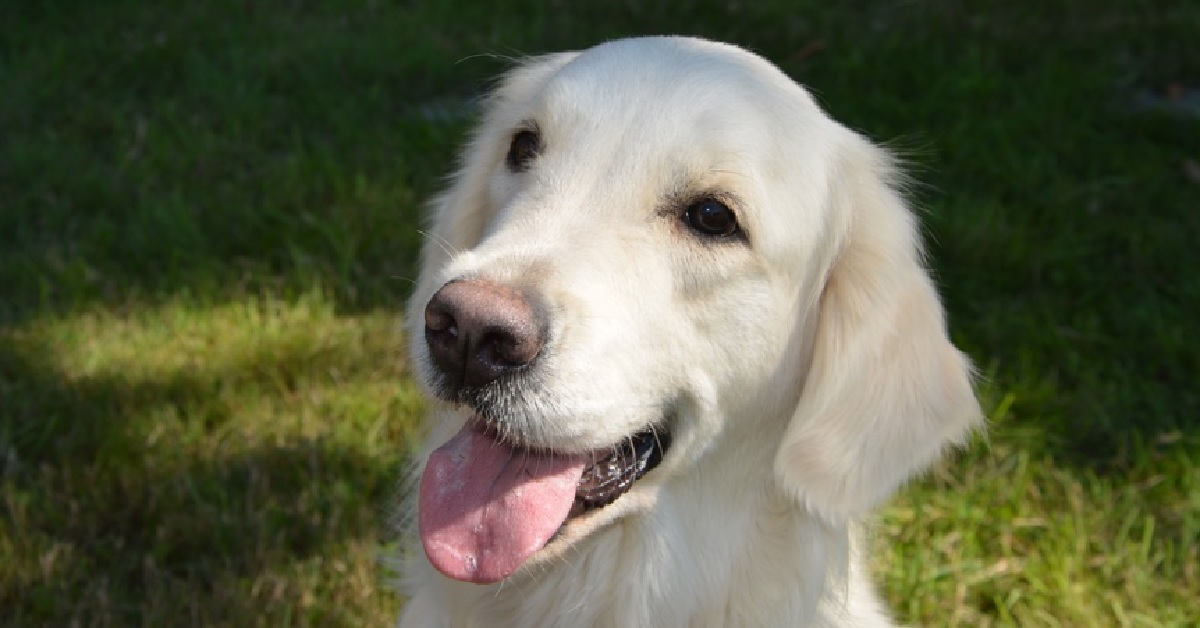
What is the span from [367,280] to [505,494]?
2.33m

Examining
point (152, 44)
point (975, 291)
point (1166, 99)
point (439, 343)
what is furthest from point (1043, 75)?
point (439, 343)

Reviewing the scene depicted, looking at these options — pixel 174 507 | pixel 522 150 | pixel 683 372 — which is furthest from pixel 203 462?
pixel 683 372

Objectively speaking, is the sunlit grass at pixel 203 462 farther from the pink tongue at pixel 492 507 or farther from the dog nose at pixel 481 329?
the dog nose at pixel 481 329

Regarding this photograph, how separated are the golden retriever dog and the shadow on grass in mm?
662

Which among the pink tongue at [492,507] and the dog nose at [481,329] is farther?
the pink tongue at [492,507]

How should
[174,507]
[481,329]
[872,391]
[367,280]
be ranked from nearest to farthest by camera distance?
[481,329], [872,391], [174,507], [367,280]

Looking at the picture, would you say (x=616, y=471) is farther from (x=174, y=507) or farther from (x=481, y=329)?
(x=174, y=507)

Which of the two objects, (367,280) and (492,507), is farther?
(367,280)

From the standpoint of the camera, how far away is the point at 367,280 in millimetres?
4406

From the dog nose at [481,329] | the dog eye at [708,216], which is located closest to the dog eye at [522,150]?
the dog eye at [708,216]

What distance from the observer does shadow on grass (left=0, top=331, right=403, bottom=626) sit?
3.02 metres

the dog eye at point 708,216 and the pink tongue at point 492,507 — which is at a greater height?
the dog eye at point 708,216

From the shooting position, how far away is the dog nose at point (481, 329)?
6.39ft

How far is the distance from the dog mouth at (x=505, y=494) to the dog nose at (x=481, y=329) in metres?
0.24
